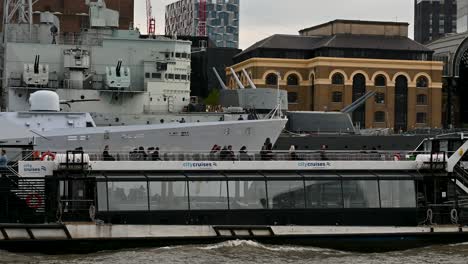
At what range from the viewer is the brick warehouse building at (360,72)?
101 m

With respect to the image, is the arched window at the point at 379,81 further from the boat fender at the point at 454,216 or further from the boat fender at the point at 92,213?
the boat fender at the point at 92,213

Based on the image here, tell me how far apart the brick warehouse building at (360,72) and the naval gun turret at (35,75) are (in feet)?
195

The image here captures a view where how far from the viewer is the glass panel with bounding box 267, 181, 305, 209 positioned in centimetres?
2822

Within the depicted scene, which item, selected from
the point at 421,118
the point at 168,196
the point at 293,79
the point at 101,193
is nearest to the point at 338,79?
the point at 293,79

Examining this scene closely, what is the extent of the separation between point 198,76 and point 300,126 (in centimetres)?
4109

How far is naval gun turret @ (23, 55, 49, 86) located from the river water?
1790 centimetres

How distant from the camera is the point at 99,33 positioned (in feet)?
152

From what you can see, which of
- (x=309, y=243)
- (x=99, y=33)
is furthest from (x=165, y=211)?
(x=99, y=33)

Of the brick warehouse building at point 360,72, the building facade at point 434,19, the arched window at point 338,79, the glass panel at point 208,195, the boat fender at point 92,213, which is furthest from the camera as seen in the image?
the building facade at point 434,19

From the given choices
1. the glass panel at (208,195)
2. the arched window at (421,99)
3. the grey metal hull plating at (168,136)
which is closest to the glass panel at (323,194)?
the glass panel at (208,195)

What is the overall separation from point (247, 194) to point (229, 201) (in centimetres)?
64

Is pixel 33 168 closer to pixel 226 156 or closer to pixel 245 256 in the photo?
pixel 226 156

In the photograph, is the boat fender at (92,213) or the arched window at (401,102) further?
the arched window at (401,102)

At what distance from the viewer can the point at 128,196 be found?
89.5 ft
